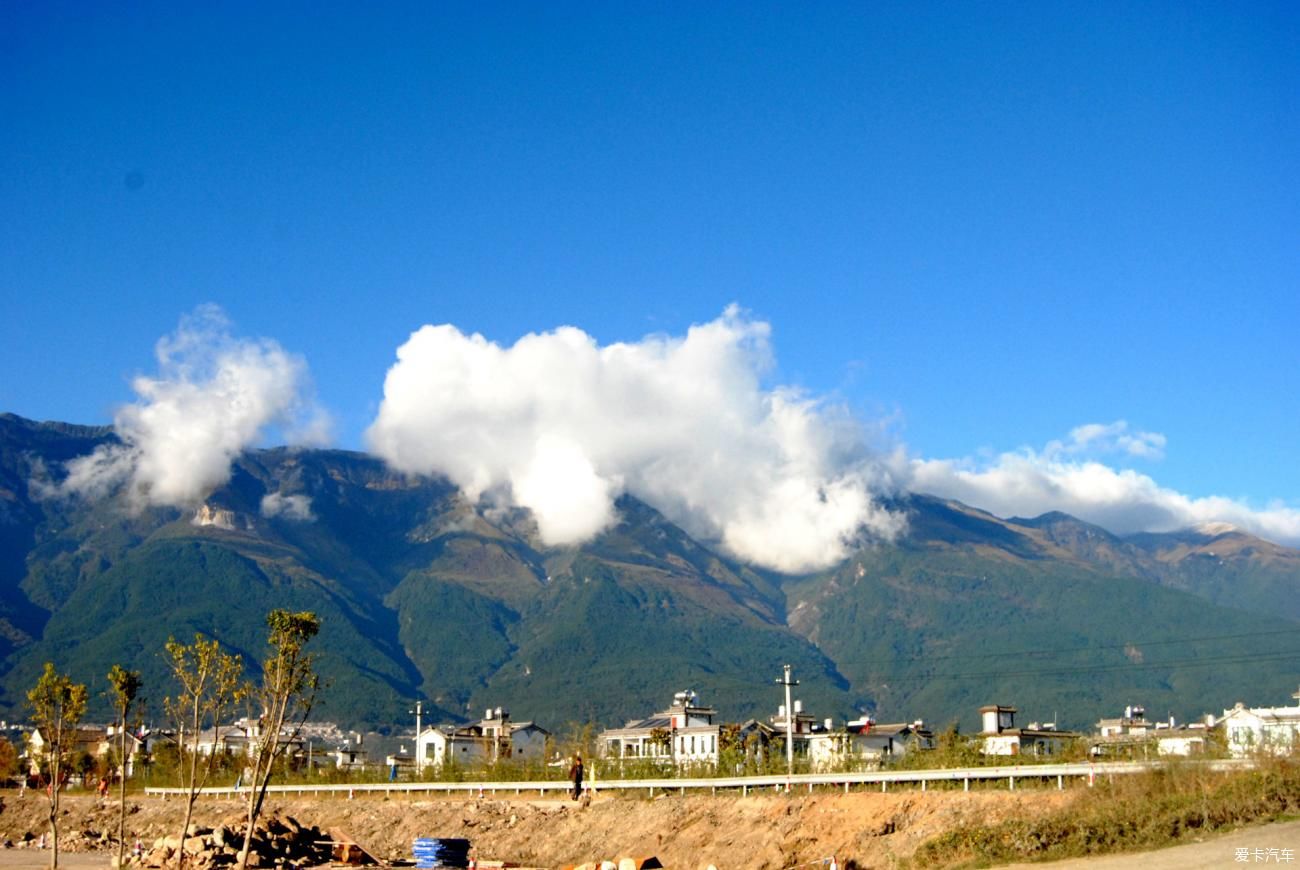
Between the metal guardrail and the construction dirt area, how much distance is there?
950mm

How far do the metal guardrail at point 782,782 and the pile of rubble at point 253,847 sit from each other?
13627 mm

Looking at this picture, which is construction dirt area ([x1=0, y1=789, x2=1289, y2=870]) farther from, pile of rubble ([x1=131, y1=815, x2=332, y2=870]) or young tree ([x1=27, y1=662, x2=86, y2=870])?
young tree ([x1=27, y1=662, x2=86, y2=870])

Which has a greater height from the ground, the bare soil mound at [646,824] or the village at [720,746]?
the village at [720,746]

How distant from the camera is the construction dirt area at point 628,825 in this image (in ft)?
139

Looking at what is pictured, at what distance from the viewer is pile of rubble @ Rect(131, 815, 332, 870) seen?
4566 centimetres

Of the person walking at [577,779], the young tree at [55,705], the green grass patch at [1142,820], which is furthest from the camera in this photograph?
the person walking at [577,779]

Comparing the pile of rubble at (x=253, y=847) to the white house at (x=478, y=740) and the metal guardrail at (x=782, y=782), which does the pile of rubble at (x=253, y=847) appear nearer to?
the metal guardrail at (x=782, y=782)

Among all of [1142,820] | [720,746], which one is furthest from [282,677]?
[720,746]

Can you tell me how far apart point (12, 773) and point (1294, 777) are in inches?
4078

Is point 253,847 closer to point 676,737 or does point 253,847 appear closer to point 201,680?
point 201,680

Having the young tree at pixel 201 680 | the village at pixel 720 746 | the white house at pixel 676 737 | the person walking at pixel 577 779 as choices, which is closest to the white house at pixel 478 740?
the village at pixel 720 746

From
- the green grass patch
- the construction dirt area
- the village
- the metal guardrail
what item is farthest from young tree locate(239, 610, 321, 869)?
the metal guardrail

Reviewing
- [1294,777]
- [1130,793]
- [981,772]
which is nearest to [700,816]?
[981,772]

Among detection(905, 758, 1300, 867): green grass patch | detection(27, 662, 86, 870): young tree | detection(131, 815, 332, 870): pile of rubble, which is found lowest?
detection(131, 815, 332, 870): pile of rubble
